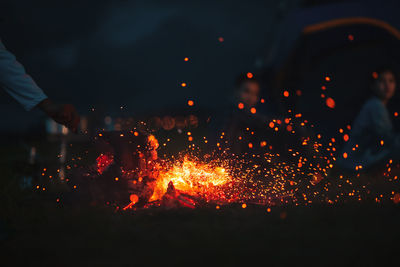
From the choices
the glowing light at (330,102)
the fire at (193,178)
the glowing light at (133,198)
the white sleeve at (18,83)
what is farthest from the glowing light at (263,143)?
the white sleeve at (18,83)

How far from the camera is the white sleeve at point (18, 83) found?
298 centimetres

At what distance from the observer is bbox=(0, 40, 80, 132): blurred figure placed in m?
2.99

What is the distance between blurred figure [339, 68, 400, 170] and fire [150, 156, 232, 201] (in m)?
2.40

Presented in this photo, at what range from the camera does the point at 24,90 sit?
3.07m

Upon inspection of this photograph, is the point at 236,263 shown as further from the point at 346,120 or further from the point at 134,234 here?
the point at 346,120

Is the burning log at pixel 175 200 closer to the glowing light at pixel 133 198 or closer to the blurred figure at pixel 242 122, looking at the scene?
the glowing light at pixel 133 198

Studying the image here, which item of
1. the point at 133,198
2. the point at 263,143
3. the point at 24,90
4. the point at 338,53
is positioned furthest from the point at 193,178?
the point at 338,53

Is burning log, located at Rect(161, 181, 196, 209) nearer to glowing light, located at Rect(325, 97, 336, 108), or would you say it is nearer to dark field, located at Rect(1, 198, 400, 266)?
dark field, located at Rect(1, 198, 400, 266)

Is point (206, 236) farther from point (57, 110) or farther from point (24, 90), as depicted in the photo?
point (24, 90)

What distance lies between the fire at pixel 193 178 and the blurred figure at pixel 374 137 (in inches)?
94.4

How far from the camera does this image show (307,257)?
8.09 ft

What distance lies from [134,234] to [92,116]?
3.66 m

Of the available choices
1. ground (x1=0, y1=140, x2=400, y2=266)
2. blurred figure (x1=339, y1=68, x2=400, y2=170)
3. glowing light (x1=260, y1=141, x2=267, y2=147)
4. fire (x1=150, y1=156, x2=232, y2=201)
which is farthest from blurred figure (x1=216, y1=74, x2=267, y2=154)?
ground (x1=0, y1=140, x2=400, y2=266)

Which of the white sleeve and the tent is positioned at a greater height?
the tent
